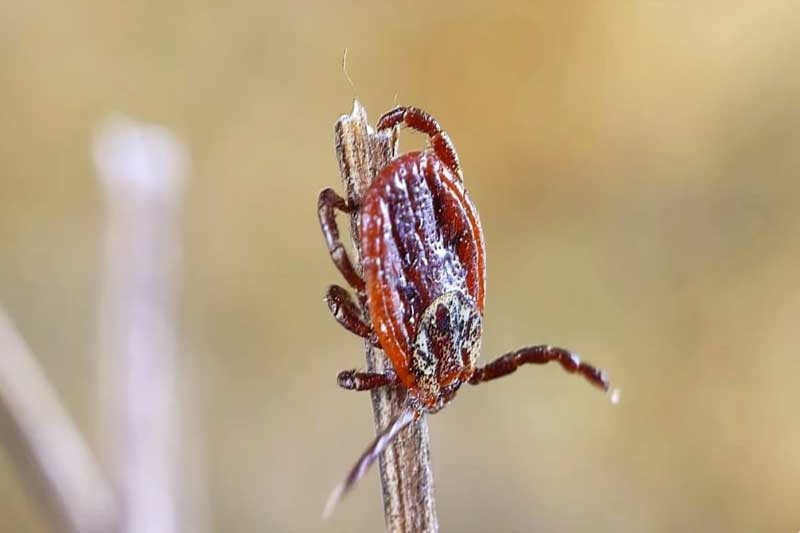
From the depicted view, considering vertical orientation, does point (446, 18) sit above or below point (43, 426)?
above

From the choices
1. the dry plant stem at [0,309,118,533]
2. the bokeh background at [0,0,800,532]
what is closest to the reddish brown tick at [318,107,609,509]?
the dry plant stem at [0,309,118,533]

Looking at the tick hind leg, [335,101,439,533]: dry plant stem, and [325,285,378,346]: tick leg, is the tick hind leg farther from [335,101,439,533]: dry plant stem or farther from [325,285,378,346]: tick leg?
[325,285,378,346]: tick leg

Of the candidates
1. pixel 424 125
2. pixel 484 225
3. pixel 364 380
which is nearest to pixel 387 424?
pixel 364 380

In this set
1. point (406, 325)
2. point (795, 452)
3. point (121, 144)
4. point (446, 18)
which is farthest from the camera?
point (446, 18)

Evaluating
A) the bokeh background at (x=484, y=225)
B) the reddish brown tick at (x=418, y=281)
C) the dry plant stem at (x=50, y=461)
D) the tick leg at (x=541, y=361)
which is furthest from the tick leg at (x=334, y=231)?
the bokeh background at (x=484, y=225)

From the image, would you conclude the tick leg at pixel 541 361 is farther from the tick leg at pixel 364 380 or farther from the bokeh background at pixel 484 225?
the bokeh background at pixel 484 225

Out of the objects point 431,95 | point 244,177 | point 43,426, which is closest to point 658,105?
point 431,95

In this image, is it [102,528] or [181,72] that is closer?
[102,528]

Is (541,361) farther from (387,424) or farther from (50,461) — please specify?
(50,461)

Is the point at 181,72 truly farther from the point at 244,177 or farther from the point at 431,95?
the point at 431,95
